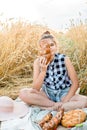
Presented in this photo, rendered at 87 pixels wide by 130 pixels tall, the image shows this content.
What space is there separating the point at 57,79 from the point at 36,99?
0.78 feet

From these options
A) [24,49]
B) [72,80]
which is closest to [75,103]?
[72,80]

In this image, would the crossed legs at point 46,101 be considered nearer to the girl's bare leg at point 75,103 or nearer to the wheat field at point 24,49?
the girl's bare leg at point 75,103

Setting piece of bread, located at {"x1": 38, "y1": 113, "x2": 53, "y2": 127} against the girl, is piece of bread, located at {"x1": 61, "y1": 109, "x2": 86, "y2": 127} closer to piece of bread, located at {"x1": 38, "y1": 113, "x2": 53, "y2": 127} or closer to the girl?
piece of bread, located at {"x1": 38, "y1": 113, "x2": 53, "y2": 127}

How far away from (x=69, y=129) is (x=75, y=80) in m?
0.52

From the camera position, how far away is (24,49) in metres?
4.41

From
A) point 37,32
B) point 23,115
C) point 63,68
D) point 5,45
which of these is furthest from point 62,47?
point 23,115

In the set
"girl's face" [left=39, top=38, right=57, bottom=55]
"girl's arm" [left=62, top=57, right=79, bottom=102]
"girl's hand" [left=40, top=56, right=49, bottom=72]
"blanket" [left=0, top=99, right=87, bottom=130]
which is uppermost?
"girl's face" [left=39, top=38, right=57, bottom=55]

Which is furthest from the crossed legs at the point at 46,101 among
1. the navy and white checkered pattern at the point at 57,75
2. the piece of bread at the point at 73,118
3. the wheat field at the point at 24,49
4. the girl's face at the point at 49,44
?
the wheat field at the point at 24,49

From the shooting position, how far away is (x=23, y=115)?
118 inches

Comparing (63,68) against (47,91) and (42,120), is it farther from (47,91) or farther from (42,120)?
(42,120)

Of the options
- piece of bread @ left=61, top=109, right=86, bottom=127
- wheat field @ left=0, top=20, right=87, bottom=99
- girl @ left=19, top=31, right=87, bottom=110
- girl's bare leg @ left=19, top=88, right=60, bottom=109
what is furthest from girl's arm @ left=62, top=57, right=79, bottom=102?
wheat field @ left=0, top=20, right=87, bottom=99

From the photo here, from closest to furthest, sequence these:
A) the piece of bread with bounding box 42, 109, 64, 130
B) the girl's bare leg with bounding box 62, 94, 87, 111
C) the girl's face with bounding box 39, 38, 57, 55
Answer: the piece of bread with bounding box 42, 109, 64, 130 → the girl's bare leg with bounding box 62, 94, 87, 111 → the girl's face with bounding box 39, 38, 57, 55

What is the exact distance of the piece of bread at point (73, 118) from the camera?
2.73m

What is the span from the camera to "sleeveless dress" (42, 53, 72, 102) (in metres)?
3.18
